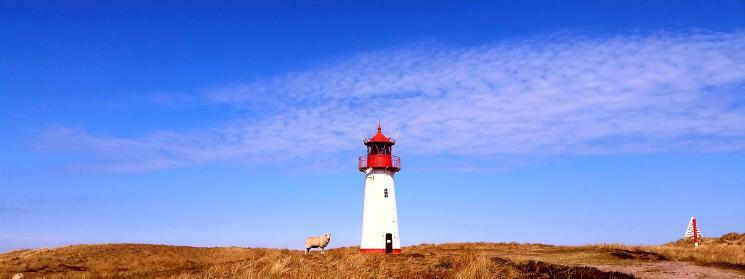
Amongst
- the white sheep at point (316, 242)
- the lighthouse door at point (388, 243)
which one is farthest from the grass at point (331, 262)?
the white sheep at point (316, 242)

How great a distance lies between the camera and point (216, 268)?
21.2 metres

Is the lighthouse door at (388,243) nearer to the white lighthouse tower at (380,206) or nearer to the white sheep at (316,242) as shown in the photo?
the white lighthouse tower at (380,206)

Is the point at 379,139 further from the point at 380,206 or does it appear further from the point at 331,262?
the point at 331,262

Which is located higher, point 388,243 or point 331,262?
point 388,243

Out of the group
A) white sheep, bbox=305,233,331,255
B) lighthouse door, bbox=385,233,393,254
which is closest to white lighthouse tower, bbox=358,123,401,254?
lighthouse door, bbox=385,233,393,254

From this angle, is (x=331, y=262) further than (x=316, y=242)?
No

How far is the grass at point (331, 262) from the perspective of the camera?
1950cm

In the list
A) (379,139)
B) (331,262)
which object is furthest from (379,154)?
(331,262)

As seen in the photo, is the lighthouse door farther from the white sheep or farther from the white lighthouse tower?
the white sheep

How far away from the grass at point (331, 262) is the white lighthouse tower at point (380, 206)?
4.26 meters

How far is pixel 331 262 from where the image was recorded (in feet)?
73.3

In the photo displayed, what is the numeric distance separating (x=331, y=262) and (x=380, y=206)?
1675 cm

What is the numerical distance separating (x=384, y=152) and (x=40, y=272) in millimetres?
21771

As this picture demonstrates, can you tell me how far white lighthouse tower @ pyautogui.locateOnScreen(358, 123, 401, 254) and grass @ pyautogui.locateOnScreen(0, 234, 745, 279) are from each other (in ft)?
14.0
